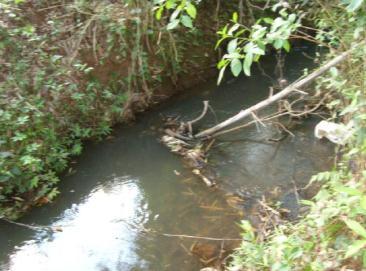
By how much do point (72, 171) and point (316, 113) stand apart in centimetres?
277

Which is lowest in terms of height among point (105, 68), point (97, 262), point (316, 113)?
point (97, 262)

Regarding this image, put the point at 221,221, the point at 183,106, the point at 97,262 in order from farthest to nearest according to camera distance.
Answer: the point at 183,106, the point at 221,221, the point at 97,262

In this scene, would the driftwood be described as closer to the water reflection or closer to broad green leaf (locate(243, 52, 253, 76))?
the water reflection

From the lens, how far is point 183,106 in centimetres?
556

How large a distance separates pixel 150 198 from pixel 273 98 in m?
1.54

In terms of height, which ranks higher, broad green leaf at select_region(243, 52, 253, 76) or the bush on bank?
broad green leaf at select_region(243, 52, 253, 76)

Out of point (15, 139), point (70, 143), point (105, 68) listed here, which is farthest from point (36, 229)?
point (105, 68)

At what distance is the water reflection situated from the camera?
3.50 m

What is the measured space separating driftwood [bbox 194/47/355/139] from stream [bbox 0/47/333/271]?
213 millimetres

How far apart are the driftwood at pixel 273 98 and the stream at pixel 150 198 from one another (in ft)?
0.70

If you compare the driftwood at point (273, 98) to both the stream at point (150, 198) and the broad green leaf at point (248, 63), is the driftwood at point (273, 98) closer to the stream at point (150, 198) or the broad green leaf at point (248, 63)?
the stream at point (150, 198)

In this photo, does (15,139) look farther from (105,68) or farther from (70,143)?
(105,68)

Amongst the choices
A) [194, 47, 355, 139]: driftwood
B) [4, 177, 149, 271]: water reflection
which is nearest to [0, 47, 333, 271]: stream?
[4, 177, 149, 271]: water reflection

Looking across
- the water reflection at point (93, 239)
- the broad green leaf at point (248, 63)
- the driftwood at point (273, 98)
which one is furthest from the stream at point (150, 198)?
the broad green leaf at point (248, 63)
